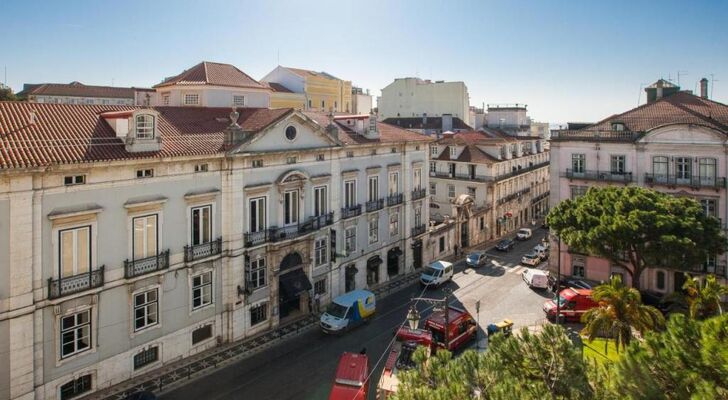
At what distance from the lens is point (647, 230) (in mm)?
33469

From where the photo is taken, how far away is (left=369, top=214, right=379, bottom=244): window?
138 ft

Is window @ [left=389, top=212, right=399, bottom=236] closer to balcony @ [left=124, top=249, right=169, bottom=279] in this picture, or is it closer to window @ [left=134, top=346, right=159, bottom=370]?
balcony @ [left=124, top=249, right=169, bottom=279]

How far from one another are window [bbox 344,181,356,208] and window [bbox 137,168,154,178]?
15537mm

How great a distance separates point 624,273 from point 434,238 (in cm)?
1642

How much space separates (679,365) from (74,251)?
2359cm

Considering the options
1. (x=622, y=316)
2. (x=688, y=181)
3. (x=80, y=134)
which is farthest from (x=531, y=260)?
(x=80, y=134)

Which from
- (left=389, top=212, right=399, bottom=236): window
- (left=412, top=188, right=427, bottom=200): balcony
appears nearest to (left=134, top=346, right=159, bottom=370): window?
(left=389, top=212, right=399, bottom=236): window

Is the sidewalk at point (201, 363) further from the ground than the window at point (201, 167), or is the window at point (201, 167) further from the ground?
the window at point (201, 167)

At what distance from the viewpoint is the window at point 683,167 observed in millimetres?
40156

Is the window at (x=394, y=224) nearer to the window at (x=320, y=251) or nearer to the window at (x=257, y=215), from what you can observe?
the window at (x=320, y=251)

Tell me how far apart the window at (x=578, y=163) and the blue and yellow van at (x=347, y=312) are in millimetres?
22715

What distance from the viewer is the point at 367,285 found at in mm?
42281

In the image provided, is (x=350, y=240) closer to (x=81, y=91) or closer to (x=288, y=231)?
(x=288, y=231)

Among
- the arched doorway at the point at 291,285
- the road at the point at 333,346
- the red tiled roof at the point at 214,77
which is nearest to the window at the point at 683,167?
the road at the point at 333,346
